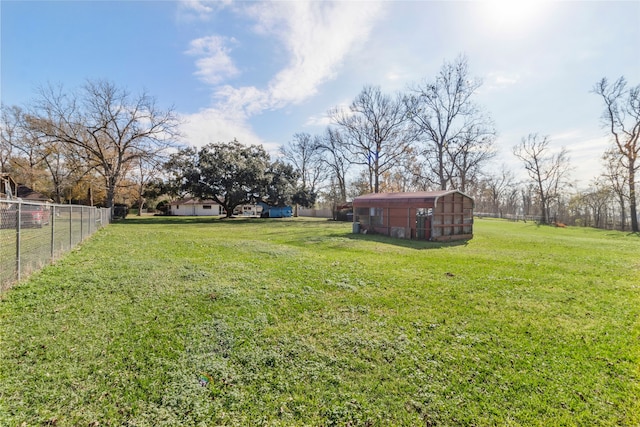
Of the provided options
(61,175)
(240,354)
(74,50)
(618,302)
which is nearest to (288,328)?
(240,354)

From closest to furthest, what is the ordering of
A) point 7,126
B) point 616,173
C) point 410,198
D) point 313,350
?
point 313,350 → point 410,198 → point 7,126 → point 616,173

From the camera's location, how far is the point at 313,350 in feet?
10.5

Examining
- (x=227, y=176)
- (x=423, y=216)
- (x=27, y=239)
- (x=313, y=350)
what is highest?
(x=227, y=176)

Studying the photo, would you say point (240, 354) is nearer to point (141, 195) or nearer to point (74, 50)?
point (74, 50)

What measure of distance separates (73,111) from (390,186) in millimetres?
36303

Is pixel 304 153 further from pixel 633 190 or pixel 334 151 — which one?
pixel 633 190

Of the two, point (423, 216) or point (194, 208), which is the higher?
point (194, 208)

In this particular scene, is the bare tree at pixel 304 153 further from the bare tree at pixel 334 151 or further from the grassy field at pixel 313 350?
the grassy field at pixel 313 350

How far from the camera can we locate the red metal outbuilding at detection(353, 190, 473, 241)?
44.8 ft

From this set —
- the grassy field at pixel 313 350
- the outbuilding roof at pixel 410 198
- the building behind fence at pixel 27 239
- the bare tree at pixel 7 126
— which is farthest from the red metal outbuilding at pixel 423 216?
the bare tree at pixel 7 126

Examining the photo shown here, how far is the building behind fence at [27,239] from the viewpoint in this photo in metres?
4.45

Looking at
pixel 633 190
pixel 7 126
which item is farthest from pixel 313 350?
pixel 7 126

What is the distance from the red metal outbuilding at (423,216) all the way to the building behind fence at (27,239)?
12722 millimetres

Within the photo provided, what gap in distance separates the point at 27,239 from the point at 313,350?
667cm
